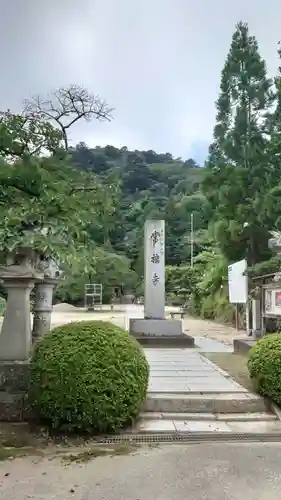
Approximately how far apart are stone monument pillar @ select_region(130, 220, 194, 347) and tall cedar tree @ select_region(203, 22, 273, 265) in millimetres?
2878

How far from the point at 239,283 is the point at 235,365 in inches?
188

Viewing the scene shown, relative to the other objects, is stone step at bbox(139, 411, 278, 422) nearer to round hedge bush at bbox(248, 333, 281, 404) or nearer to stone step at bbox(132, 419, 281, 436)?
stone step at bbox(132, 419, 281, 436)

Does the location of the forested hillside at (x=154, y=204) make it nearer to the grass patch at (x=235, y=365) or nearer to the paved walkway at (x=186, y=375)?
the grass patch at (x=235, y=365)

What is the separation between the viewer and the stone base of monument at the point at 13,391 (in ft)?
13.8

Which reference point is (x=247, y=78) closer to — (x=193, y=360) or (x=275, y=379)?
(x=193, y=360)

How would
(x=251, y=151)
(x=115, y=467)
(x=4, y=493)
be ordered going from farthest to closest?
(x=251, y=151) → (x=115, y=467) → (x=4, y=493)

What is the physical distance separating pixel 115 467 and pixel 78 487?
1.28ft

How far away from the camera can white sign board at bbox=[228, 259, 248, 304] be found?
11.1 m

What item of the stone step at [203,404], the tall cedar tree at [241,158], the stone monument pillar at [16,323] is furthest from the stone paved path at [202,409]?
the tall cedar tree at [241,158]

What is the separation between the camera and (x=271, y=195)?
11.3m

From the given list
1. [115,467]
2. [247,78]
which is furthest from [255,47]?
[115,467]

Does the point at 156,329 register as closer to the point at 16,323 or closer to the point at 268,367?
the point at 268,367

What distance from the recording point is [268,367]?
14.4 ft

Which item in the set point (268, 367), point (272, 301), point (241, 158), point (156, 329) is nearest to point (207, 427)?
point (268, 367)
